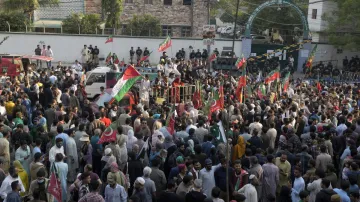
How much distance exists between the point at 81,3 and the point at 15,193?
36.3m

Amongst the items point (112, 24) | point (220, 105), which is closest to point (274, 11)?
point (112, 24)

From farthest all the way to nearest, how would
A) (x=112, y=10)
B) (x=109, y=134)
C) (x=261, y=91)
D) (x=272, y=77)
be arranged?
(x=112, y=10) → (x=272, y=77) → (x=261, y=91) → (x=109, y=134)

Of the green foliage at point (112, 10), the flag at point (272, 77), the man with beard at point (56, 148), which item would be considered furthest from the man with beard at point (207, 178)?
the green foliage at point (112, 10)

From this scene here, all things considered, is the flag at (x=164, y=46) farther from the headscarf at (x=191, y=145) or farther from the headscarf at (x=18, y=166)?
the headscarf at (x=18, y=166)

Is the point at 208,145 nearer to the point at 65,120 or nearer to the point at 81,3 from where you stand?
the point at 65,120

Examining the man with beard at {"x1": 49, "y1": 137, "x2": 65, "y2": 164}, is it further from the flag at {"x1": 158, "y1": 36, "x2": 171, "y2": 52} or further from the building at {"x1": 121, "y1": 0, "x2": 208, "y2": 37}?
the building at {"x1": 121, "y1": 0, "x2": 208, "y2": 37}

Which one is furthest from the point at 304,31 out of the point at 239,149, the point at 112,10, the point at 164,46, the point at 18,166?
the point at 18,166

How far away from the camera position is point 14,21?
37.3 metres

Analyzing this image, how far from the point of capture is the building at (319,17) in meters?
A: 38.3

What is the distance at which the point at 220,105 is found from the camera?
14.9m

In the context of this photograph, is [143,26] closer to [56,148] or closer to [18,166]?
[56,148]

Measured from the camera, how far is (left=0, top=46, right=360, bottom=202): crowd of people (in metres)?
9.16

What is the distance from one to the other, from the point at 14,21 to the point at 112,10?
23.6 ft

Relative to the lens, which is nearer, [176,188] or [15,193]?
[15,193]
